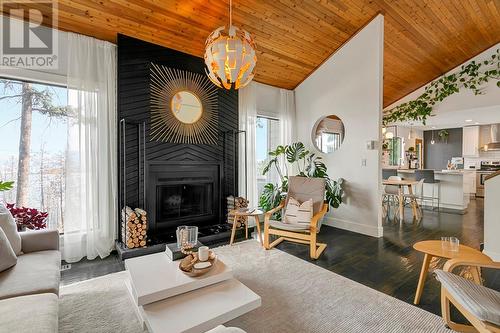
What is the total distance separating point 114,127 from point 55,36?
1.25 metres

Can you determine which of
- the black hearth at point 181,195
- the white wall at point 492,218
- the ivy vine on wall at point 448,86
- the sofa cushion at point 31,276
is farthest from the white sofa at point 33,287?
the ivy vine on wall at point 448,86

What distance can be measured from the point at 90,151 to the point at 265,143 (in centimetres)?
326

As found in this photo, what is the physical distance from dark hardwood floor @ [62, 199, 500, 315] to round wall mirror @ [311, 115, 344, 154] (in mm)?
1754

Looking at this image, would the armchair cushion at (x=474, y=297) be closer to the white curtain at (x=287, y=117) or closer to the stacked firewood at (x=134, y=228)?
the stacked firewood at (x=134, y=228)

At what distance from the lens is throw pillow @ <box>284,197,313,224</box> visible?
3459mm

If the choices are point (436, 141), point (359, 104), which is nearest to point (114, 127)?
point (359, 104)

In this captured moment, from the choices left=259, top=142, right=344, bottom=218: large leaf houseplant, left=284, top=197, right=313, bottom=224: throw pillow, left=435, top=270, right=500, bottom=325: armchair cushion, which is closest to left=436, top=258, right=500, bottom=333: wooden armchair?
left=435, top=270, right=500, bottom=325: armchair cushion

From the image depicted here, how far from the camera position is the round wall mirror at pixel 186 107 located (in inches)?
150

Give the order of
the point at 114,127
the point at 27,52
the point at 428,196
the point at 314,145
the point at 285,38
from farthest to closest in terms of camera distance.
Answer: the point at 428,196
the point at 314,145
the point at 285,38
the point at 114,127
the point at 27,52

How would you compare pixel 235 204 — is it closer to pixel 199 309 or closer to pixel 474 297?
pixel 199 309

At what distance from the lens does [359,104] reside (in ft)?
14.3

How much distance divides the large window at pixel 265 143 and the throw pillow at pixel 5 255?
3.85 m

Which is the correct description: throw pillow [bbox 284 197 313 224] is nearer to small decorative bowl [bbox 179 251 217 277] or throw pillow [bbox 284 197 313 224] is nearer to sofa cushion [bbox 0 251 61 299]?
small decorative bowl [bbox 179 251 217 277]

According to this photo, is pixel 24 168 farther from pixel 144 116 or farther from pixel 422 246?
pixel 422 246
